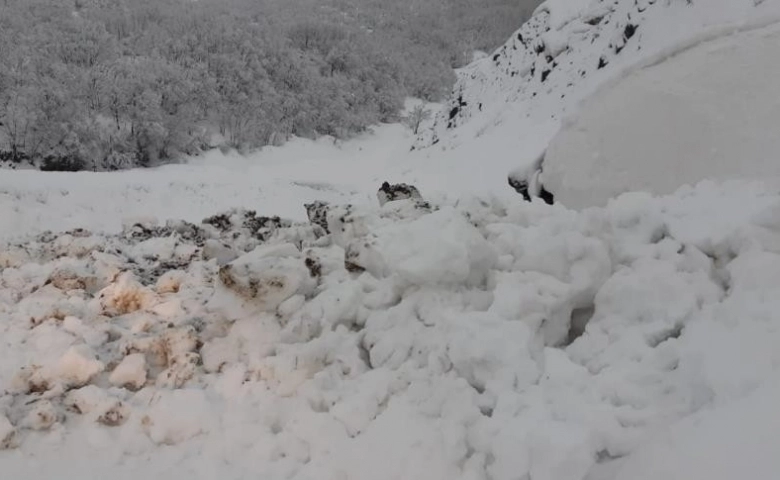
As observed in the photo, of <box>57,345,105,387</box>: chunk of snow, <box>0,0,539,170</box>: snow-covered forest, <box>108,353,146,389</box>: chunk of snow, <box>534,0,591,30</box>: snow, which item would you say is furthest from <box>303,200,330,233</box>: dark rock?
<box>0,0,539,170</box>: snow-covered forest

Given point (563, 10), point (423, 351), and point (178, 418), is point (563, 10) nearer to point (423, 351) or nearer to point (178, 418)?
point (423, 351)

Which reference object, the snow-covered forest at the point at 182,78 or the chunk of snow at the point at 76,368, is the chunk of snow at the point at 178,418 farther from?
the snow-covered forest at the point at 182,78

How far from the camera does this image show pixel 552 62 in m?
20.5

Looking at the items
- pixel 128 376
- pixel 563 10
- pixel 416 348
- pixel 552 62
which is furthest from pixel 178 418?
pixel 563 10

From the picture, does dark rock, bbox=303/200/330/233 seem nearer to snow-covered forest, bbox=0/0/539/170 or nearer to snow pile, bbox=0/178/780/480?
snow pile, bbox=0/178/780/480

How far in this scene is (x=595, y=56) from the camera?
60.3ft

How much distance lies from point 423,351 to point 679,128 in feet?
12.1

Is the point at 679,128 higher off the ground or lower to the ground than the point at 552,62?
higher

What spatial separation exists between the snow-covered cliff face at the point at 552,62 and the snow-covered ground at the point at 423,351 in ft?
27.9

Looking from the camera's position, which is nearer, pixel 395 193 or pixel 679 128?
pixel 679 128

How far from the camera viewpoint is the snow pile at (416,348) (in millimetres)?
2729

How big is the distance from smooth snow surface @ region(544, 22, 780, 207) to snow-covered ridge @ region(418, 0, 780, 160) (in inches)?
211

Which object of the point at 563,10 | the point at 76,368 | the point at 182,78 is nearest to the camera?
the point at 76,368

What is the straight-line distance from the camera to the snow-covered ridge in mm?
14945
